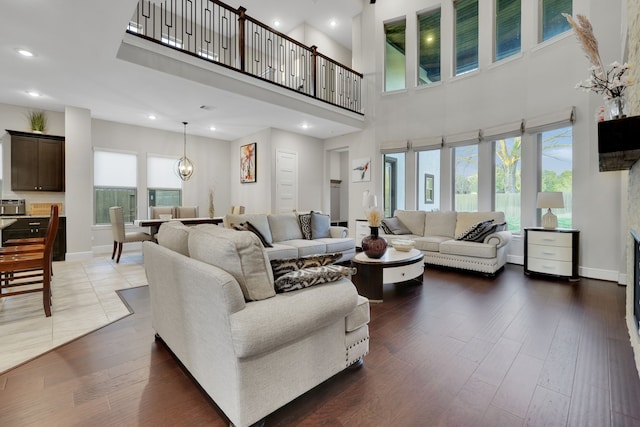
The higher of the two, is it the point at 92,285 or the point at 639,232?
the point at 639,232

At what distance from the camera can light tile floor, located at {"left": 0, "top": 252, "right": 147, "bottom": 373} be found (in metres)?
2.20

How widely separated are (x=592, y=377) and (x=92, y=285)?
16.8 feet

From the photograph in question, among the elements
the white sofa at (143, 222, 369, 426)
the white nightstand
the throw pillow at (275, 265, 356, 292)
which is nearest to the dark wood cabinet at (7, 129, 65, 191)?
the white sofa at (143, 222, 369, 426)

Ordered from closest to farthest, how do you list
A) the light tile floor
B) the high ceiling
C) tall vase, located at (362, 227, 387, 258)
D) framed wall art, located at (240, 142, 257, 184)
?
the light tile floor, the high ceiling, tall vase, located at (362, 227, 387, 258), framed wall art, located at (240, 142, 257, 184)

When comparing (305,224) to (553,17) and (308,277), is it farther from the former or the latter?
(553,17)

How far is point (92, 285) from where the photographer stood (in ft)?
12.3

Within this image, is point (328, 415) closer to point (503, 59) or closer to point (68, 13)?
point (68, 13)

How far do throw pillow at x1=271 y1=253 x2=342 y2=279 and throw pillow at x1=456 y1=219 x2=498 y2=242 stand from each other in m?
3.46

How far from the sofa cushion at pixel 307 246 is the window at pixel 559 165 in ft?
12.3

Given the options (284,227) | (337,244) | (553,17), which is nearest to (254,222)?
(284,227)

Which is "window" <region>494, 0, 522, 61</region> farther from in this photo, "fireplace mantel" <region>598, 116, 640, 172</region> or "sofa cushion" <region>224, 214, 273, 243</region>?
"sofa cushion" <region>224, 214, 273, 243</region>

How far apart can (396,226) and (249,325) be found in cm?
458

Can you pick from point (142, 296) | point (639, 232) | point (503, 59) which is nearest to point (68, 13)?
point (142, 296)

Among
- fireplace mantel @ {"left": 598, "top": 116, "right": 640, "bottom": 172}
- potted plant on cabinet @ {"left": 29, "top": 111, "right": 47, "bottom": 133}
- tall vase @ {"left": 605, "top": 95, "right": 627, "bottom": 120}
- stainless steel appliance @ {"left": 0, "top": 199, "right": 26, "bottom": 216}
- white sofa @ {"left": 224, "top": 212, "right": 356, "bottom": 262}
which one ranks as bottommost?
white sofa @ {"left": 224, "top": 212, "right": 356, "bottom": 262}
